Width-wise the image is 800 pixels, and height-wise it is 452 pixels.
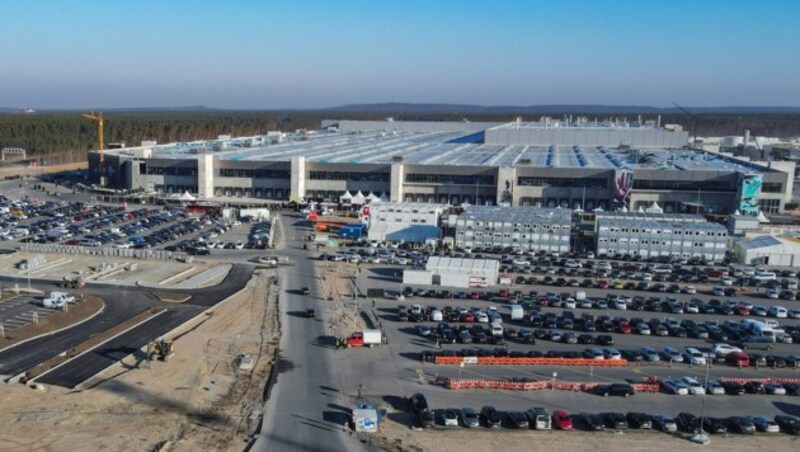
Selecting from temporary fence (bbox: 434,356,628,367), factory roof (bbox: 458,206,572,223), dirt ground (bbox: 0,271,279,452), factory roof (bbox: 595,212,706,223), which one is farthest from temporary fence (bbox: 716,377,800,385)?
factory roof (bbox: 595,212,706,223)

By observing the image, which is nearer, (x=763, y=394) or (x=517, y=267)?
(x=763, y=394)

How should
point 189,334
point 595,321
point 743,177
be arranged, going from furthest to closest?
point 743,177 < point 595,321 < point 189,334

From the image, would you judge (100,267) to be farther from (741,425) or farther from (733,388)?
(741,425)

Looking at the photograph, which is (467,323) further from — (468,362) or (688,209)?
(688,209)

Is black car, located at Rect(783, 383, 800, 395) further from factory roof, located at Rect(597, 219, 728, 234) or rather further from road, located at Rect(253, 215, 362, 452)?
factory roof, located at Rect(597, 219, 728, 234)

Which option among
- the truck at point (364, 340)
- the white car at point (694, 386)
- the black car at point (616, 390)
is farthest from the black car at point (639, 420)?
the truck at point (364, 340)

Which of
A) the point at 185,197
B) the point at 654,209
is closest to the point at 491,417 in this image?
the point at 654,209

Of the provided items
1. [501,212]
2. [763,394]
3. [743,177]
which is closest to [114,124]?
[501,212]

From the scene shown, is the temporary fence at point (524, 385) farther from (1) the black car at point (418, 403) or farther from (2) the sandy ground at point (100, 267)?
(2) the sandy ground at point (100, 267)
